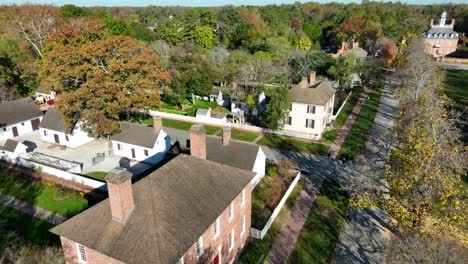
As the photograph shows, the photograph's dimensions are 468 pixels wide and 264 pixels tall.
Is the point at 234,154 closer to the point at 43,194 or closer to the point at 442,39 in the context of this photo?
the point at 43,194

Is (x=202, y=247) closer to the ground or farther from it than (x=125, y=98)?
closer to the ground

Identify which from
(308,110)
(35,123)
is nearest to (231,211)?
(308,110)

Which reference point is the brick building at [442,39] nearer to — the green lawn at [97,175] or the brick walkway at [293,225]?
the brick walkway at [293,225]

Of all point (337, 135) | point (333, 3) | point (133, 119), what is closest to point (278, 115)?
point (337, 135)

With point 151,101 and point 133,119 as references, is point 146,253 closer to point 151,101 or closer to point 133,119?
point 151,101

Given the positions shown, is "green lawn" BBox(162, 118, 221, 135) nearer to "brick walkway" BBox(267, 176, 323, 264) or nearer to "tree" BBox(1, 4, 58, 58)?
"brick walkway" BBox(267, 176, 323, 264)

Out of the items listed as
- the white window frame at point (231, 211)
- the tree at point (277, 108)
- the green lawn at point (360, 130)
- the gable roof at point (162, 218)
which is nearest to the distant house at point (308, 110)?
the tree at point (277, 108)

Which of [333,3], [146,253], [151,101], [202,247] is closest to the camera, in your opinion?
[146,253]
